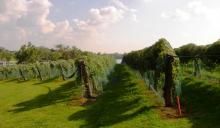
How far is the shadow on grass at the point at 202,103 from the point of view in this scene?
19.0 meters

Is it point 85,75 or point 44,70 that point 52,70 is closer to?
point 44,70

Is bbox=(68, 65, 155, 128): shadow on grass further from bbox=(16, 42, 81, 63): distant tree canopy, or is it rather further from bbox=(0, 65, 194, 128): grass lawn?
bbox=(16, 42, 81, 63): distant tree canopy

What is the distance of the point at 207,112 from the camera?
21141mm

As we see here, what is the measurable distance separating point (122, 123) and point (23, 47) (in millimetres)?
130921

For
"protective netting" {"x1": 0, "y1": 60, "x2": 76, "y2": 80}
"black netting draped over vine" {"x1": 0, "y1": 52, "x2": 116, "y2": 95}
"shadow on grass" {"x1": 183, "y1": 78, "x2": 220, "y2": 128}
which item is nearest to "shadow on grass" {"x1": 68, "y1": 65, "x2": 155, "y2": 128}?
"shadow on grass" {"x1": 183, "y1": 78, "x2": 220, "y2": 128}

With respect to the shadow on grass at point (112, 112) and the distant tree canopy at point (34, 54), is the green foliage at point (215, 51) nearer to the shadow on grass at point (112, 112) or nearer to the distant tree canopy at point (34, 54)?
the shadow on grass at point (112, 112)

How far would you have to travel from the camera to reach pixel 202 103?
2406cm

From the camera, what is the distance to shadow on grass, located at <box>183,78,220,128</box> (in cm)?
1903

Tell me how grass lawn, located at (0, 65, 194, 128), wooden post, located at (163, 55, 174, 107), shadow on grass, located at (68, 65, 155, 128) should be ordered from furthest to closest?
wooden post, located at (163, 55, 174, 107) → shadow on grass, located at (68, 65, 155, 128) → grass lawn, located at (0, 65, 194, 128)

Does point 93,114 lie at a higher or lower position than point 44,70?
lower

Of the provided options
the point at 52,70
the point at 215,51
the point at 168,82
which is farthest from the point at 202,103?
the point at 52,70

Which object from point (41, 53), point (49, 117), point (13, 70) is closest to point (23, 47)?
point (41, 53)

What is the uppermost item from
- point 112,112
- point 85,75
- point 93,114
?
point 85,75

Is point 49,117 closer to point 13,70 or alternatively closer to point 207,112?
point 207,112
